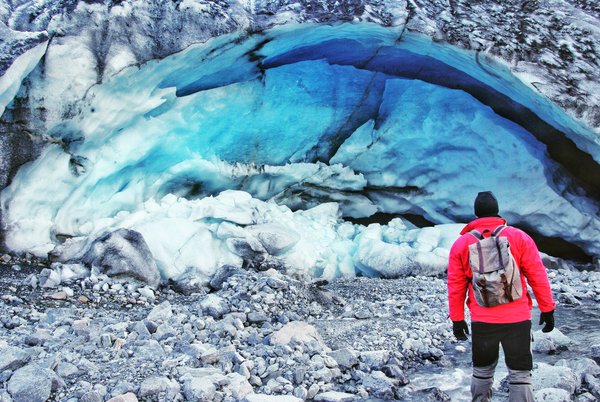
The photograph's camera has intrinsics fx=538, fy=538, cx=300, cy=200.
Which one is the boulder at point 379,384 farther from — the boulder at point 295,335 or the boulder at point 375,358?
the boulder at point 295,335

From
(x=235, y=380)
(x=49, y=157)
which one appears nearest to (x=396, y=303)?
(x=235, y=380)

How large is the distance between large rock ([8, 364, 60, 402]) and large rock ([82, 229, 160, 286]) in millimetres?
2587

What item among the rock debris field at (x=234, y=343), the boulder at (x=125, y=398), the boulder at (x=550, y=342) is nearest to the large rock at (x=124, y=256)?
the rock debris field at (x=234, y=343)

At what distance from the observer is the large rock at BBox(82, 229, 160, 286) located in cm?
541

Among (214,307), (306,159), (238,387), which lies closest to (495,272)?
(238,387)

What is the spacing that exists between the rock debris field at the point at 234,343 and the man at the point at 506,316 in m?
0.41

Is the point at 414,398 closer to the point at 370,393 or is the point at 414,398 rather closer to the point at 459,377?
the point at 370,393

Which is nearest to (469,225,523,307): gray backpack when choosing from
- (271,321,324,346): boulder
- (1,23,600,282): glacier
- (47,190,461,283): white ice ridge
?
(271,321,324,346): boulder

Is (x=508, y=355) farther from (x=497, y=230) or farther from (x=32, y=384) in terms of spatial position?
(x=32, y=384)

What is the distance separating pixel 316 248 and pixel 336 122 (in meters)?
1.85

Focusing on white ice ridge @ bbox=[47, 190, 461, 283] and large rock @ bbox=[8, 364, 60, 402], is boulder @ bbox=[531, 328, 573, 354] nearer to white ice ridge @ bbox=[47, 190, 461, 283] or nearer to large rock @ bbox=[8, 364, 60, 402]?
white ice ridge @ bbox=[47, 190, 461, 283]

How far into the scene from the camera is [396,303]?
5.17 metres

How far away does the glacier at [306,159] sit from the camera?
235 inches

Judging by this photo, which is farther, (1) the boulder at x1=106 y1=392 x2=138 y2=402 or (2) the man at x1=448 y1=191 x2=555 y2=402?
(1) the boulder at x1=106 y1=392 x2=138 y2=402
